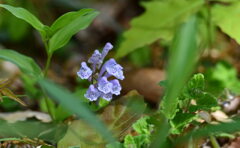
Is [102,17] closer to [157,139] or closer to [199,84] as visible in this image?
[199,84]

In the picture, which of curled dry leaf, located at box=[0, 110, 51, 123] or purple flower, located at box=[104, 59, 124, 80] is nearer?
purple flower, located at box=[104, 59, 124, 80]

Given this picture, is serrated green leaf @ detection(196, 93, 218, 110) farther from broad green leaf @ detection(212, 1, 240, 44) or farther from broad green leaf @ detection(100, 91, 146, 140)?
broad green leaf @ detection(212, 1, 240, 44)

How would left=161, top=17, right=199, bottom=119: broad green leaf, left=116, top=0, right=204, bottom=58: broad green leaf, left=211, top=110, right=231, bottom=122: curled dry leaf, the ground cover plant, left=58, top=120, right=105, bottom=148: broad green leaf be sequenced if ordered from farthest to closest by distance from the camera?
left=116, top=0, right=204, bottom=58: broad green leaf
left=211, top=110, right=231, bottom=122: curled dry leaf
left=58, top=120, right=105, bottom=148: broad green leaf
the ground cover plant
left=161, top=17, right=199, bottom=119: broad green leaf

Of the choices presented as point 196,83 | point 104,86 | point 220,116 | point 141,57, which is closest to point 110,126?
point 104,86

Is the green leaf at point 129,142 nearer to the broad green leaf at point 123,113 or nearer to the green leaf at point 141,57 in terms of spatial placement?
the broad green leaf at point 123,113

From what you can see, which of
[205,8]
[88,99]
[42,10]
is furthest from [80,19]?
[42,10]

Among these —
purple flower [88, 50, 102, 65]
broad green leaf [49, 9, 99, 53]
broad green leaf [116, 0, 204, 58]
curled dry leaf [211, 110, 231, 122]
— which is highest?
broad green leaf [116, 0, 204, 58]

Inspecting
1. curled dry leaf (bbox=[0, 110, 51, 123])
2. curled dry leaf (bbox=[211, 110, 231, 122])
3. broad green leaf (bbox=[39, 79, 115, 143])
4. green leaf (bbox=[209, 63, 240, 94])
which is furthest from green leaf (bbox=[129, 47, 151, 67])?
broad green leaf (bbox=[39, 79, 115, 143])

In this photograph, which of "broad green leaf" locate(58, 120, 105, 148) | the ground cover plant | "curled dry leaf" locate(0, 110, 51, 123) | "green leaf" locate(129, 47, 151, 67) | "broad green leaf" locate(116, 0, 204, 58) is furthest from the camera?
"green leaf" locate(129, 47, 151, 67)

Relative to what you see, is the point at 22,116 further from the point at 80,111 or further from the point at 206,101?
the point at 80,111
